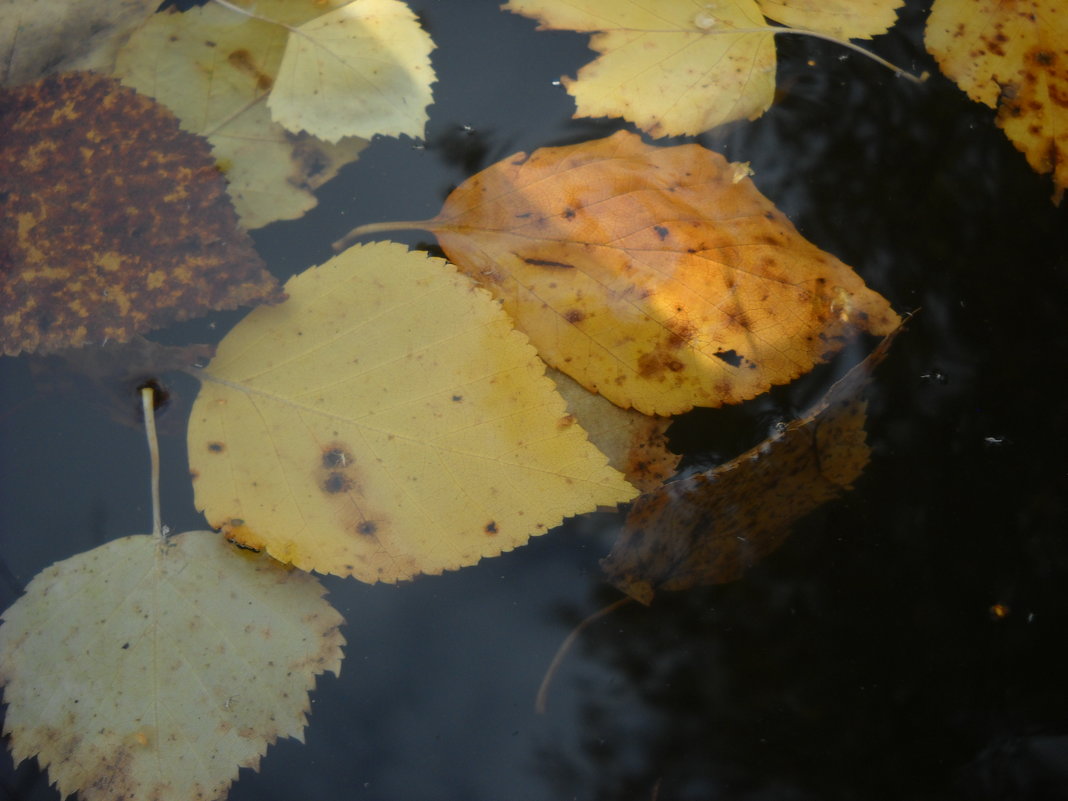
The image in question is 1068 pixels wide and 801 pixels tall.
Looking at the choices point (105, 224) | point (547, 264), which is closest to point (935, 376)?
point (547, 264)

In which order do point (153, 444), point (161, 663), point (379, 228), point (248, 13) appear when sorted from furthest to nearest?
point (248, 13), point (379, 228), point (153, 444), point (161, 663)

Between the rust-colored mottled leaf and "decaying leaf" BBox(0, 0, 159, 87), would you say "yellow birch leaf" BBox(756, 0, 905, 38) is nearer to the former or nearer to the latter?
the rust-colored mottled leaf

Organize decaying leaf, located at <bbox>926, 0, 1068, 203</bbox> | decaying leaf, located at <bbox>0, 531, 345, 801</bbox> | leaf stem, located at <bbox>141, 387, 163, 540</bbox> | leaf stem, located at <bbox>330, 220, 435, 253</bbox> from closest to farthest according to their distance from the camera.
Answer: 1. decaying leaf, located at <bbox>0, 531, 345, 801</bbox>
2. leaf stem, located at <bbox>141, 387, 163, 540</bbox>
3. leaf stem, located at <bbox>330, 220, 435, 253</bbox>
4. decaying leaf, located at <bbox>926, 0, 1068, 203</bbox>

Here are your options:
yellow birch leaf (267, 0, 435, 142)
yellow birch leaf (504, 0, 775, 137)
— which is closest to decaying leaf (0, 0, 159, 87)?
yellow birch leaf (267, 0, 435, 142)

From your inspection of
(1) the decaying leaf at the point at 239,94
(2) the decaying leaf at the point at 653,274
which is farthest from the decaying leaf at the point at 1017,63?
(1) the decaying leaf at the point at 239,94

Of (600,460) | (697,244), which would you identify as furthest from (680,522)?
(697,244)

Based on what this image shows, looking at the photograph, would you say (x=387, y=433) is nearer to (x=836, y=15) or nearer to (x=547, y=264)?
(x=547, y=264)

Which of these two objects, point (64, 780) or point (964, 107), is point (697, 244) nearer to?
point (964, 107)
